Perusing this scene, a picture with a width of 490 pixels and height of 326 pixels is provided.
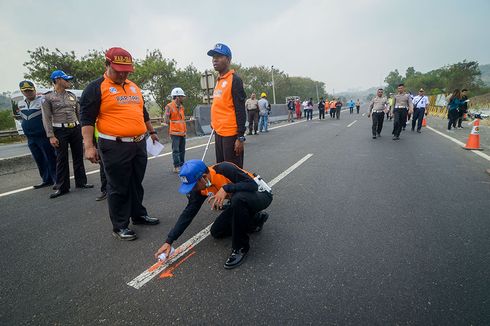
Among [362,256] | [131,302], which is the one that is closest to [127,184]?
[131,302]

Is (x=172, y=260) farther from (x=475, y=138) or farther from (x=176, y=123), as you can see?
(x=475, y=138)

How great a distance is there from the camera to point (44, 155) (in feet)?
17.5

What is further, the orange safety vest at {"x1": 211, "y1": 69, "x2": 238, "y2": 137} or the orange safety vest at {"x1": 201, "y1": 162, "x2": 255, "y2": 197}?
the orange safety vest at {"x1": 211, "y1": 69, "x2": 238, "y2": 137}

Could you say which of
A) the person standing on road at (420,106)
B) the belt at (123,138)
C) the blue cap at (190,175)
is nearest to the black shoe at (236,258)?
the blue cap at (190,175)

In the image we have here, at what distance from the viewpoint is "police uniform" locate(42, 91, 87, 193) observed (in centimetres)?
471

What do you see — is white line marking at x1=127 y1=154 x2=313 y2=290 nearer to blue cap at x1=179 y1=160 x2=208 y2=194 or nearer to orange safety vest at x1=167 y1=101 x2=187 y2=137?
blue cap at x1=179 y1=160 x2=208 y2=194

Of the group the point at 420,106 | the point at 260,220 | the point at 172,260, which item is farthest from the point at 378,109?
the point at 172,260

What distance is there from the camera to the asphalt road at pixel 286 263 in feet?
6.40

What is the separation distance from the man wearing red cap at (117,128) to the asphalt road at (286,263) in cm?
51

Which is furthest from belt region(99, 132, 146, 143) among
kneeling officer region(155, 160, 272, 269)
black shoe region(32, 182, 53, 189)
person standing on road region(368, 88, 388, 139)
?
person standing on road region(368, 88, 388, 139)

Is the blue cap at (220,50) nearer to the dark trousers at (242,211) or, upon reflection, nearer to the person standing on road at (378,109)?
the dark trousers at (242,211)

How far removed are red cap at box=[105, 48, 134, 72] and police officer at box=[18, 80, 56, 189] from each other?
11.0 feet

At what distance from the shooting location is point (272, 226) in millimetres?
3277

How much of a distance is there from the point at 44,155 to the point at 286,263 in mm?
5432
